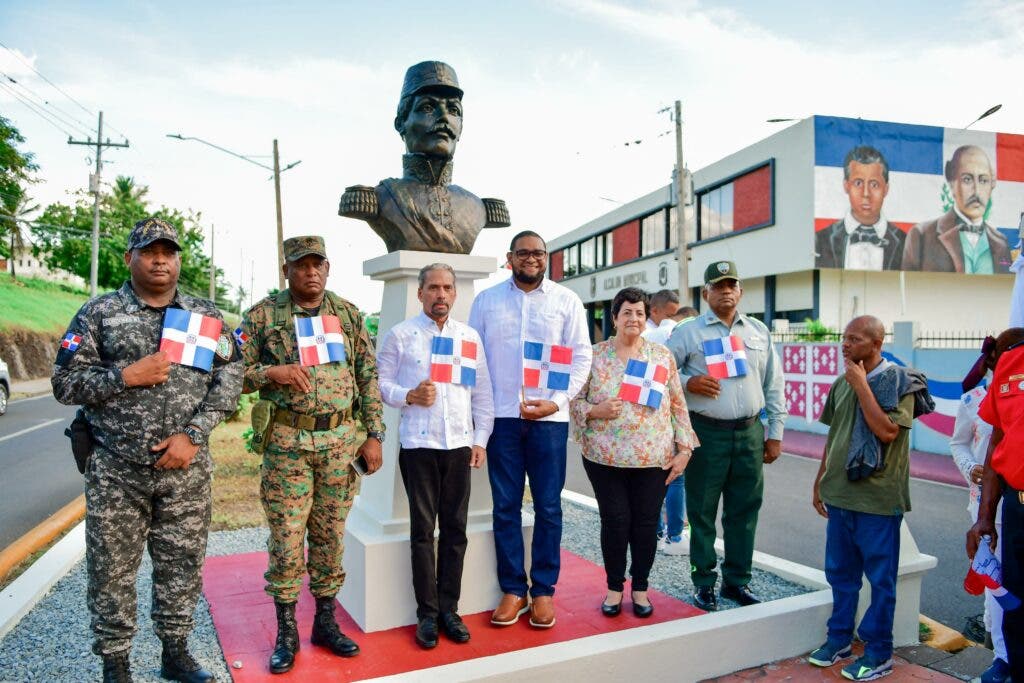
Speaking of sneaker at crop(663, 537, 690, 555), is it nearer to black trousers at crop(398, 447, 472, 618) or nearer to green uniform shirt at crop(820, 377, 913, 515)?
green uniform shirt at crop(820, 377, 913, 515)

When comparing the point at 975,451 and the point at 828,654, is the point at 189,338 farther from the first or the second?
the point at 975,451

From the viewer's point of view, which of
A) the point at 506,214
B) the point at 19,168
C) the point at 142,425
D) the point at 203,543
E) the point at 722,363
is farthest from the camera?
→ the point at 19,168

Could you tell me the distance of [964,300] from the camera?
938 inches

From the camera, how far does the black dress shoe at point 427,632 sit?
11.5 ft

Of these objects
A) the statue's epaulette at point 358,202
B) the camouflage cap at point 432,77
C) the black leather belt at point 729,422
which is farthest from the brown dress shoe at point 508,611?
the camouflage cap at point 432,77

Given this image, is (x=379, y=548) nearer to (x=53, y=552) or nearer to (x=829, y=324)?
(x=53, y=552)

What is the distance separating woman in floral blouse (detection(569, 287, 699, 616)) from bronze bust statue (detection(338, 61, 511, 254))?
120 cm

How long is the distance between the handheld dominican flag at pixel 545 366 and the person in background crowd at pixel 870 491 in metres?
1.34

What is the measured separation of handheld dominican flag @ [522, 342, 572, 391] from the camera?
3.78 meters

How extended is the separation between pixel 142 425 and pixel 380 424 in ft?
3.50

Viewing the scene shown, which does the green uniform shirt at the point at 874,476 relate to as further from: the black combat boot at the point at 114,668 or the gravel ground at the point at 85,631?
the black combat boot at the point at 114,668

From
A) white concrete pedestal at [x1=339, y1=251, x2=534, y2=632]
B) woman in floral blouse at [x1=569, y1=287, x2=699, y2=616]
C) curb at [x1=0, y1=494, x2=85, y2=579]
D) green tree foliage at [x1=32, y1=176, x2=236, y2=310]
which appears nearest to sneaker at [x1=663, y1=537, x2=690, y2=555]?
woman in floral blouse at [x1=569, y1=287, x2=699, y2=616]

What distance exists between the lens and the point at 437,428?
3.53 m

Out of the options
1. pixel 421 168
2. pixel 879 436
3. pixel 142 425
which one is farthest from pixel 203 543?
pixel 879 436
